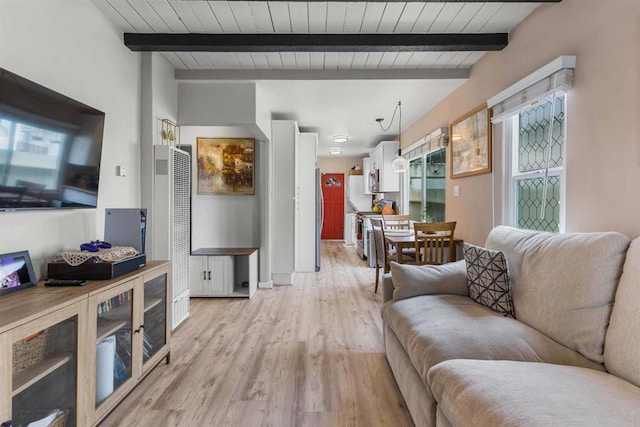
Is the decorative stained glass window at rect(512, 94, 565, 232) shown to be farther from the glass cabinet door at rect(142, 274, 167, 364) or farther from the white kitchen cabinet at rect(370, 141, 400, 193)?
the white kitchen cabinet at rect(370, 141, 400, 193)

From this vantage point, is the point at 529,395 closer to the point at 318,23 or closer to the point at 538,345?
the point at 538,345

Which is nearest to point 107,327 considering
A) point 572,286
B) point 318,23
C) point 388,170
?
point 572,286

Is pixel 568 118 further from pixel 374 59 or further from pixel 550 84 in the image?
pixel 374 59

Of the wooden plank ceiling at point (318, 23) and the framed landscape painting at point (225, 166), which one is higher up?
the wooden plank ceiling at point (318, 23)

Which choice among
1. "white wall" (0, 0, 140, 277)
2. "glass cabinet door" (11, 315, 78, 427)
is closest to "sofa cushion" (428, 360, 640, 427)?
"glass cabinet door" (11, 315, 78, 427)

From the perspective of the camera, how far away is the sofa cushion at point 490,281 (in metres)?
1.89

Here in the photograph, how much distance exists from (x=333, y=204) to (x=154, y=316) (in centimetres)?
748

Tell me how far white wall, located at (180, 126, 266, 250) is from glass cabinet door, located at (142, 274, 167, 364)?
2.00 meters

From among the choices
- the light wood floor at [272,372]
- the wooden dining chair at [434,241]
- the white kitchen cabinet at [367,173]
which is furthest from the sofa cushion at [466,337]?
the white kitchen cabinet at [367,173]

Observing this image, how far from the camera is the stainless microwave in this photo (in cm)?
660

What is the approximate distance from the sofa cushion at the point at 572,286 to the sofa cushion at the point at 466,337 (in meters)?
0.07

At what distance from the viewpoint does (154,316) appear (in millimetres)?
2162

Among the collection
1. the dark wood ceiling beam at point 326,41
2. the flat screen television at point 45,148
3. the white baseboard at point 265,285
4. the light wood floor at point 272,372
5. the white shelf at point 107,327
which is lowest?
the light wood floor at point 272,372

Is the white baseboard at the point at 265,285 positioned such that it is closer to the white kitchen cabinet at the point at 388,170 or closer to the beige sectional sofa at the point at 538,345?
the beige sectional sofa at the point at 538,345
